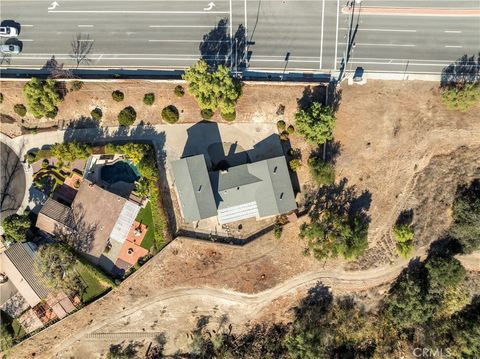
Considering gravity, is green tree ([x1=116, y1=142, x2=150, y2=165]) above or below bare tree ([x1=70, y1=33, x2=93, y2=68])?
below

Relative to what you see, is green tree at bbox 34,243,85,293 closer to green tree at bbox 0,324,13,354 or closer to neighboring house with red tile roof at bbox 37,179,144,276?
neighboring house with red tile roof at bbox 37,179,144,276

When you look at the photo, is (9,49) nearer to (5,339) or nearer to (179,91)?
(179,91)

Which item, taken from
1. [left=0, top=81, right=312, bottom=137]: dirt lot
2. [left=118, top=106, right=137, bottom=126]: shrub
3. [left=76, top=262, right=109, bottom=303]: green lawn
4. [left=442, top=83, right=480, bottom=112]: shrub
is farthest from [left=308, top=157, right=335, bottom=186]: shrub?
[left=76, top=262, right=109, bottom=303]: green lawn

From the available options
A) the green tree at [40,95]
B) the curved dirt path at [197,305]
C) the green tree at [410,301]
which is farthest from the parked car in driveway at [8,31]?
the green tree at [410,301]

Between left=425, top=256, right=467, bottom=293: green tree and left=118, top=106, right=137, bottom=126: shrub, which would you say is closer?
left=425, top=256, right=467, bottom=293: green tree

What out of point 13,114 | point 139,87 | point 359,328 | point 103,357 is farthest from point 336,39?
point 103,357

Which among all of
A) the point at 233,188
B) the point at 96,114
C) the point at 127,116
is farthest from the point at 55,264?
the point at 233,188

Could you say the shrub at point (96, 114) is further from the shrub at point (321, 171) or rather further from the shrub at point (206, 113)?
the shrub at point (321, 171)

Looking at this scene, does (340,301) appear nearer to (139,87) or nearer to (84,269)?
(84,269)
